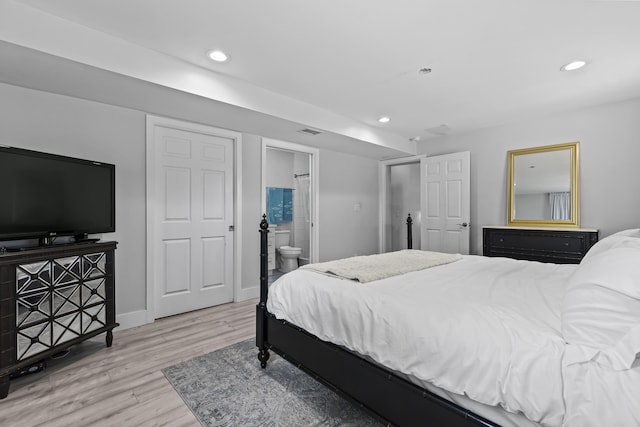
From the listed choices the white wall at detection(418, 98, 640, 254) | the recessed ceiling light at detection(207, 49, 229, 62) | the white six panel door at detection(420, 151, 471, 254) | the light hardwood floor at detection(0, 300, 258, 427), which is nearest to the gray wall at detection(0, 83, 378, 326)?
the recessed ceiling light at detection(207, 49, 229, 62)

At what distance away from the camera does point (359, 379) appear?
5.09ft

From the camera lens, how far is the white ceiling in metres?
1.94

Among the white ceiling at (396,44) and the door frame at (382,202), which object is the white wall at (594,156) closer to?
the white ceiling at (396,44)

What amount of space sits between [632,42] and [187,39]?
337 centimetres

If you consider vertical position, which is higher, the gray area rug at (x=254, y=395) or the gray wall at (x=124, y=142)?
the gray wall at (x=124, y=142)

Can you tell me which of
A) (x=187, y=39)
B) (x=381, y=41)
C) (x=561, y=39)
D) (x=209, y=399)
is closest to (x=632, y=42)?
(x=561, y=39)

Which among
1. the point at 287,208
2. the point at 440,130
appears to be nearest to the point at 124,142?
the point at 287,208

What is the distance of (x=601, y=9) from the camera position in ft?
6.36

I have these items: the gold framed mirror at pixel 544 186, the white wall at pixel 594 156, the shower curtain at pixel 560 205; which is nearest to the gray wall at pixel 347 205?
the white wall at pixel 594 156

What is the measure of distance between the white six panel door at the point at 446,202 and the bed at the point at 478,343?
2642 mm

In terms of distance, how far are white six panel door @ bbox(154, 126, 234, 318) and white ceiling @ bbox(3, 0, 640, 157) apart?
A: 1000 millimetres

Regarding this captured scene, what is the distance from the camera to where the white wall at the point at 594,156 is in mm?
3449

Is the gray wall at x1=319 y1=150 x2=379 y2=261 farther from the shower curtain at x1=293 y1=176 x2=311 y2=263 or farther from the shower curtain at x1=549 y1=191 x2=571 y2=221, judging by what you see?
the shower curtain at x1=549 y1=191 x2=571 y2=221

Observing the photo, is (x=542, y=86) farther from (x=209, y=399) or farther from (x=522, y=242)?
(x=209, y=399)
